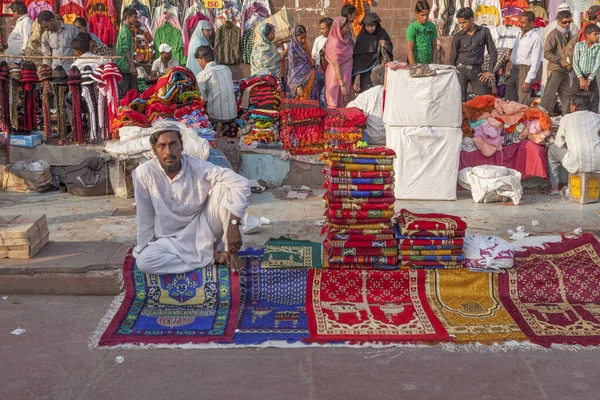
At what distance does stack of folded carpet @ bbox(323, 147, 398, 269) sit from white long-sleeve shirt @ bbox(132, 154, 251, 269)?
67 cm

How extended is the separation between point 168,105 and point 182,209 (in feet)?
10.8

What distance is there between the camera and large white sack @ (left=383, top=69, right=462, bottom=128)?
23.5ft

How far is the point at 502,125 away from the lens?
7961 millimetres

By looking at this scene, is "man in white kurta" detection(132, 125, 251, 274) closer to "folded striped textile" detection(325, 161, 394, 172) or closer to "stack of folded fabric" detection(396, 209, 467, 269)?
"folded striped textile" detection(325, 161, 394, 172)

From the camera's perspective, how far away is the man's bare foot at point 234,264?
475cm

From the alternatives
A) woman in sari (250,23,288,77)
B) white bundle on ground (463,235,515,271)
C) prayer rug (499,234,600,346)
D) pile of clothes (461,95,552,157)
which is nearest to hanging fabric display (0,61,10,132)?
woman in sari (250,23,288,77)

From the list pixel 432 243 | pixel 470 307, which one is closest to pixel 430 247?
pixel 432 243

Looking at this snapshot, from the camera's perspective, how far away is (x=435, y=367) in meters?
3.87

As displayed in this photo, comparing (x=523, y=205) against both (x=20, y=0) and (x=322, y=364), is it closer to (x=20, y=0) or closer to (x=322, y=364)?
(x=322, y=364)

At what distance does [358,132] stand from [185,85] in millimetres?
2075

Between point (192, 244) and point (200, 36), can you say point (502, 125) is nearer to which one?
point (192, 244)

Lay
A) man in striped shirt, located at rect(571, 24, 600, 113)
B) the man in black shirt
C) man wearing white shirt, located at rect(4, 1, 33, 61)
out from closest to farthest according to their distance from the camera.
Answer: the man in black shirt, man in striped shirt, located at rect(571, 24, 600, 113), man wearing white shirt, located at rect(4, 1, 33, 61)

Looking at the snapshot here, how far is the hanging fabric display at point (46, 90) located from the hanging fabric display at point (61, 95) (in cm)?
8

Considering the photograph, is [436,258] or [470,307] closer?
[470,307]
